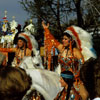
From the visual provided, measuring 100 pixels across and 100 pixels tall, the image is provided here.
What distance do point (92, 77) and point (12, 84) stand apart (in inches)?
22.7

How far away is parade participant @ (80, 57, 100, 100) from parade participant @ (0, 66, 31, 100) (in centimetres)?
46

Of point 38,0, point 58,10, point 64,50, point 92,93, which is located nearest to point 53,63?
point 64,50

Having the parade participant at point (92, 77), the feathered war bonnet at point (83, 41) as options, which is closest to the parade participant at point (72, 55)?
the feathered war bonnet at point (83, 41)

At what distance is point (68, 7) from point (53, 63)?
14.2ft

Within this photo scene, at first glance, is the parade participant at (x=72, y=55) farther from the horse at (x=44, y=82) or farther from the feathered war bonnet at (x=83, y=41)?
the horse at (x=44, y=82)

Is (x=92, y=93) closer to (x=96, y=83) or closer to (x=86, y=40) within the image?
(x=96, y=83)

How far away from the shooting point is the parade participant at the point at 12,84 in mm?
1694

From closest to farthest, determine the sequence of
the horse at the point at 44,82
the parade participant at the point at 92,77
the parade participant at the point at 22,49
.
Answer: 1. the parade participant at the point at 92,77
2. the horse at the point at 44,82
3. the parade participant at the point at 22,49

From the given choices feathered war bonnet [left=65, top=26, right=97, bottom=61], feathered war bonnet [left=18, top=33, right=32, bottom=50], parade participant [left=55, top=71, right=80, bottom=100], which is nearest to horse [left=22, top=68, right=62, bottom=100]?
parade participant [left=55, top=71, right=80, bottom=100]

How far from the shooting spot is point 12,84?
169 centimetres

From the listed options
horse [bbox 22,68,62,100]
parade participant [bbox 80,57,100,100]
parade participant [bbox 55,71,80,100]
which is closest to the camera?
parade participant [bbox 80,57,100,100]

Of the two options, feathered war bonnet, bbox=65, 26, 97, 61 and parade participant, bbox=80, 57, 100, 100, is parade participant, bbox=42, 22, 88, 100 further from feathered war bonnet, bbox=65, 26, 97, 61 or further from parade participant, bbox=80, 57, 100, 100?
parade participant, bbox=80, 57, 100, 100

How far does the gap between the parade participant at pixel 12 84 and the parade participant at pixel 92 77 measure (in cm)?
46

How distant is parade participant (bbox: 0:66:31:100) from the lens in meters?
1.69
